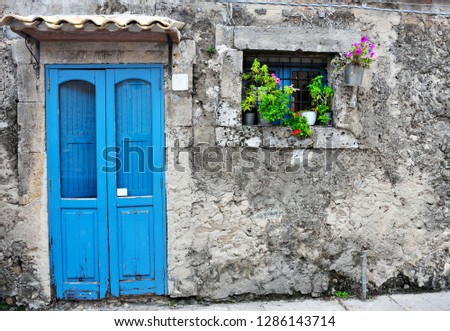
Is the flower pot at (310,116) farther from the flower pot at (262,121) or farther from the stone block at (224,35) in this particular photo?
the stone block at (224,35)

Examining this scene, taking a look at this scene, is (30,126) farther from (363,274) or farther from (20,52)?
(363,274)

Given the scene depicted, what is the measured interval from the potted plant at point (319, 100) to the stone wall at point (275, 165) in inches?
5.5

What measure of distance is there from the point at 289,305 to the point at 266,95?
7.37ft

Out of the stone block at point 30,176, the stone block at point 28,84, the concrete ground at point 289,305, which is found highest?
the stone block at point 28,84

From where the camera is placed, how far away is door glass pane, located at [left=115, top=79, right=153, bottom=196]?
4199 mm

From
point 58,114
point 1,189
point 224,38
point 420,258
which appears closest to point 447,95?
point 420,258

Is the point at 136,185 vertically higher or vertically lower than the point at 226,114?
lower

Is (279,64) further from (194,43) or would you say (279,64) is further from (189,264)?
(189,264)

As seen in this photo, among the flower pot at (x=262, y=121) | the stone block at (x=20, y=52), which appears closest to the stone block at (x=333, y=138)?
the flower pot at (x=262, y=121)

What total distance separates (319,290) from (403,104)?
2.27 meters

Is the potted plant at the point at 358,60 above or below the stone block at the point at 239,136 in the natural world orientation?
above

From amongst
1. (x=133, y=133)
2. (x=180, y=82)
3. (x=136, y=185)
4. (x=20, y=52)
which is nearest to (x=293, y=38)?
(x=180, y=82)
